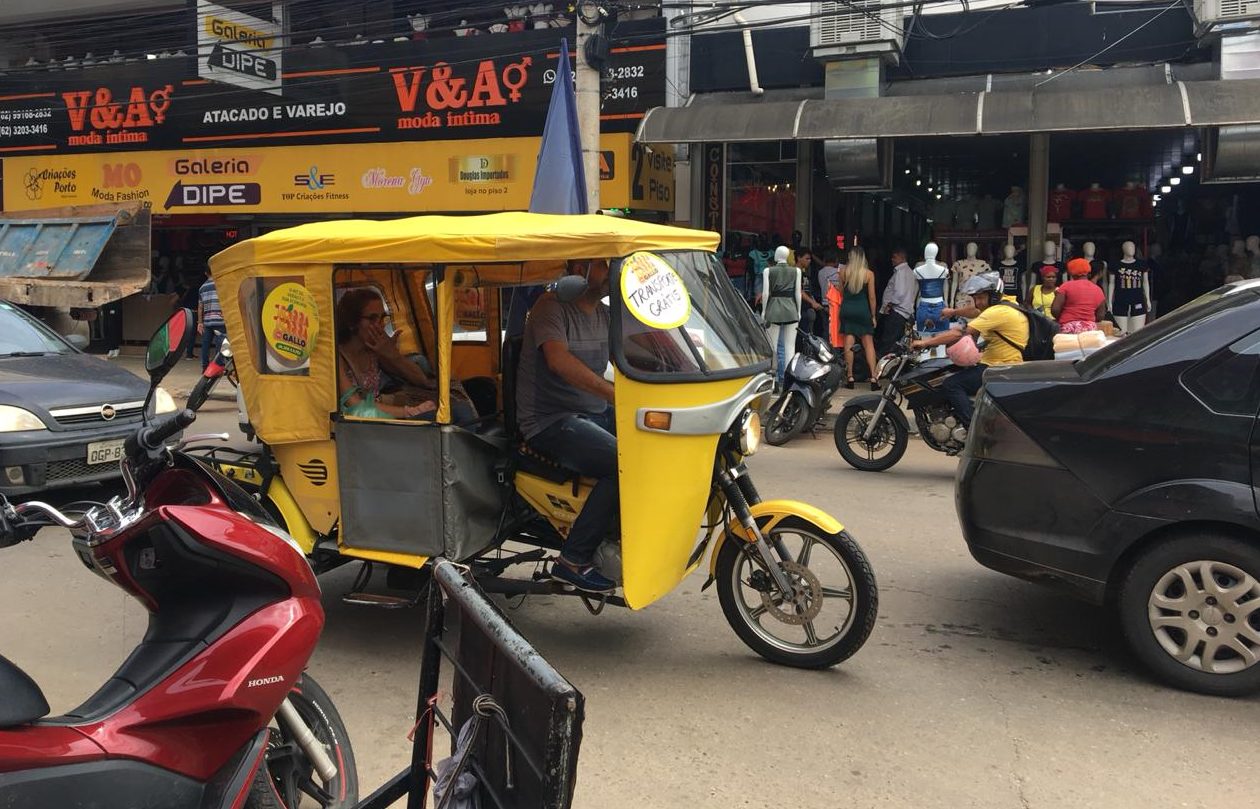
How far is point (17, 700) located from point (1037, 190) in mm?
14597

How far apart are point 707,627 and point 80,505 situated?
310 cm

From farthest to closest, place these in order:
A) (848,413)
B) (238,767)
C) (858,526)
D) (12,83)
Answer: (12,83)
(848,413)
(858,526)
(238,767)

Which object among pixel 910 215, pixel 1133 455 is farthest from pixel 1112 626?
pixel 910 215

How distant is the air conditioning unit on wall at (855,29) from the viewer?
43.3 ft

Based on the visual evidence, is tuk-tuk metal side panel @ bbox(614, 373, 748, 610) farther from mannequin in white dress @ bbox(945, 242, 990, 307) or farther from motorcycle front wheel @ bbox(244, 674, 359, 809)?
mannequin in white dress @ bbox(945, 242, 990, 307)

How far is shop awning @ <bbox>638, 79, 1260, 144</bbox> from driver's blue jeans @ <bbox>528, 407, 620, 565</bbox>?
870cm

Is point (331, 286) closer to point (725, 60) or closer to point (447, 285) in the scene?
point (447, 285)

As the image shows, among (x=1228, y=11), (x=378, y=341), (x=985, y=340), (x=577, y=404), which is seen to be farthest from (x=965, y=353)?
(x=1228, y=11)

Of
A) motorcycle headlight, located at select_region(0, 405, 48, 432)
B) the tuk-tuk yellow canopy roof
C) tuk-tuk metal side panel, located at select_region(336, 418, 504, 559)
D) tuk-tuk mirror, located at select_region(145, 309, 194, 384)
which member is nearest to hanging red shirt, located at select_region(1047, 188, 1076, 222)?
the tuk-tuk yellow canopy roof

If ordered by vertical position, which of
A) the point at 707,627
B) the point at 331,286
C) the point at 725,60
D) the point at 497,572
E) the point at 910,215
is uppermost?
the point at 725,60

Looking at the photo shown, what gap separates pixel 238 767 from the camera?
256 cm

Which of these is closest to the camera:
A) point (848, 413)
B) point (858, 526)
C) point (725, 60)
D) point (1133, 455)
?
point (1133, 455)

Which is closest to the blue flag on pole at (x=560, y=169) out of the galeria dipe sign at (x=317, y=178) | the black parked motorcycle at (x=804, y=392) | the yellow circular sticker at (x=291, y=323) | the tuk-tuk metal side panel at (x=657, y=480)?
the black parked motorcycle at (x=804, y=392)

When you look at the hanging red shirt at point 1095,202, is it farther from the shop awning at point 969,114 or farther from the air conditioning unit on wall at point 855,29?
the air conditioning unit on wall at point 855,29
